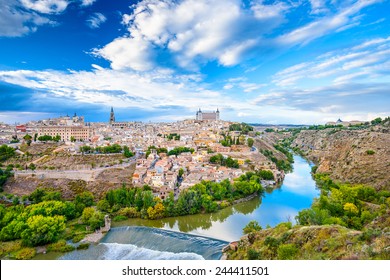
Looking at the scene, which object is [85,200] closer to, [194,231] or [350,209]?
[194,231]

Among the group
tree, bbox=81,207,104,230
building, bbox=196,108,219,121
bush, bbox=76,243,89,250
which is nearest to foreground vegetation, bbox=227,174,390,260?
bush, bbox=76,243,89,250

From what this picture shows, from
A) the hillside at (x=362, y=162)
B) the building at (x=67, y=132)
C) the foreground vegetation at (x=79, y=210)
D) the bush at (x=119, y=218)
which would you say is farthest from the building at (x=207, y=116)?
the bush at (x=119, y=218)

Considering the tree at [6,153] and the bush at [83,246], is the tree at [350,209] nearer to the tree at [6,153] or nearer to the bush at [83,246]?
the bush at [83,246]

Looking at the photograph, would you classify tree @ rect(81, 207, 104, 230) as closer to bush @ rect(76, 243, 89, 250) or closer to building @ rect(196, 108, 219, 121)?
bush @ rect(76, 243, 89, 250)

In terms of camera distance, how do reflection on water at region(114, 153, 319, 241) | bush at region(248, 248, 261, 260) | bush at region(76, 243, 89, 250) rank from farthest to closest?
reflection on water at region(114, 153, 319, 241), bush at region(76, 243, 89, 250), bush at region(248, 248, 261, 260)

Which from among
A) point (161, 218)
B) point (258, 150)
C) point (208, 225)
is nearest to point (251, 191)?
point (208, 225)

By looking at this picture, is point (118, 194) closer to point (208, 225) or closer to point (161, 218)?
point (161, 218)
